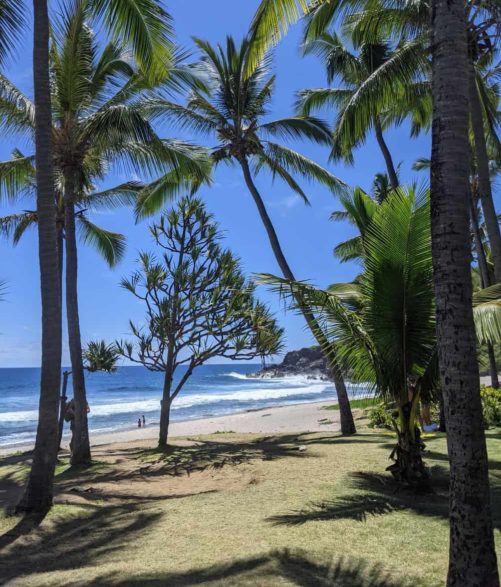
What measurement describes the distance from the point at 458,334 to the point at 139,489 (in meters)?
6.41

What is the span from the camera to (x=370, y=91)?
9883mm

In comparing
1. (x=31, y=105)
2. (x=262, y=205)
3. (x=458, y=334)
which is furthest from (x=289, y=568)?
(x=262, y=205)

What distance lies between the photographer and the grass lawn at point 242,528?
427 centimetres

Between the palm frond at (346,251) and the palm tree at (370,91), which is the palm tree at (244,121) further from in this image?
the palm frond at (346,251)

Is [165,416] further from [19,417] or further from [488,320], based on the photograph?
[19,417]

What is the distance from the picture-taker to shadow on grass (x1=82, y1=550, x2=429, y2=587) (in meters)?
3.99

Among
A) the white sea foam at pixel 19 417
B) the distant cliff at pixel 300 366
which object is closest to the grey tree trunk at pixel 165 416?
the white sea foam at pixel 19 417

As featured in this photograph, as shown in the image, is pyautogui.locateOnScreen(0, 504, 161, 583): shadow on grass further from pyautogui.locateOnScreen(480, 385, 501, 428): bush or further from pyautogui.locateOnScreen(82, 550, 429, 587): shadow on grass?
pyautogui.locateOnScreen(480, 385, 501, 428): bush

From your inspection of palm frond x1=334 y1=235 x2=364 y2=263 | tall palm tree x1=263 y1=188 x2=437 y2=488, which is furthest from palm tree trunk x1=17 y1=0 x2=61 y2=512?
palm frond x1=334 y1=235 x2=364 y2=263

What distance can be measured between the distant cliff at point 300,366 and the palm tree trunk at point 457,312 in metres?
85.1

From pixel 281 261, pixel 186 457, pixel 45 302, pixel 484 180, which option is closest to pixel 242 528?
pixel 45 302

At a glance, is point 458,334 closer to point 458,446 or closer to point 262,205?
point 458,446

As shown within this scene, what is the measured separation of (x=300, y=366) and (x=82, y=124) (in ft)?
305

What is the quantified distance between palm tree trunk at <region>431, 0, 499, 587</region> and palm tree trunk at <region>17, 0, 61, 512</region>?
487 cm
